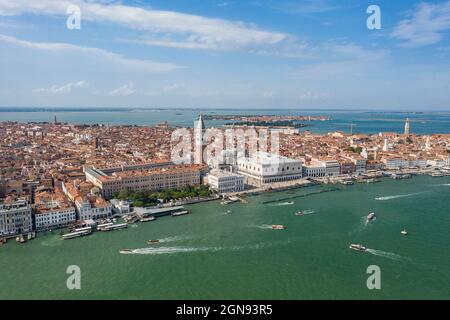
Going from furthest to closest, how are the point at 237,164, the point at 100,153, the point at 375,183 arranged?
the point at 100,153
the point at 237,164
the point at 375,183

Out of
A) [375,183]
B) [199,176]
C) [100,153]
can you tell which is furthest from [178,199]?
[100,153]

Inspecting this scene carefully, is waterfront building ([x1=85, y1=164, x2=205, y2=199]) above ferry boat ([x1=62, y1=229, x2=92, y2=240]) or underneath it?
above

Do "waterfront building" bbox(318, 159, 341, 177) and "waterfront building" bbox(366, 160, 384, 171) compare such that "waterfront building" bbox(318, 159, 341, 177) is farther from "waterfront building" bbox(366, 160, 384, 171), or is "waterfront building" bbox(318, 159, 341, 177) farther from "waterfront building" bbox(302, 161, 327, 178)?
"waterfront building" bbox(366, 160, 384, 171)

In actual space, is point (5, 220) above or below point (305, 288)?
above

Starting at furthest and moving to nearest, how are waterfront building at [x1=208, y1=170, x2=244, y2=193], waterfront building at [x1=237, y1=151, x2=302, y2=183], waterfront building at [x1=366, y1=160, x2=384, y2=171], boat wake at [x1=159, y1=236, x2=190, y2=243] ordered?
waterfront building at [x1=366, y1=160, x2=384, y2=171]
waterfront building at [x1=237, y1=151, x2=302, y2=183]
waterfront building at [x1=208, y1=170, x2=244, y2=193]
boat wake at [x1=159, y1=236, x2=190, y2=243]

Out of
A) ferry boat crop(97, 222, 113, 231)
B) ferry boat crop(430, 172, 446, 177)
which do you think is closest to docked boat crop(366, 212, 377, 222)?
ferry boat crop(97, 222, 113, 231)

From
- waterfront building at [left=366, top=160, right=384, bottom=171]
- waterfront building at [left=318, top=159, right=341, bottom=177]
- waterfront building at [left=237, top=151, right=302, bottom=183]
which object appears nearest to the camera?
waterfront building at [left=237, top=151, right=302, bottom=183]

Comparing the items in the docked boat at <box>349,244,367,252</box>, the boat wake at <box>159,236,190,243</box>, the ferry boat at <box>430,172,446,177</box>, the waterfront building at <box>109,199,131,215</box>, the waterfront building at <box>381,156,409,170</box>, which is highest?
the waterfront building at <box>381,156,409,170</box>

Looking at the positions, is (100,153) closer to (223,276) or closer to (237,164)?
(237,164)
